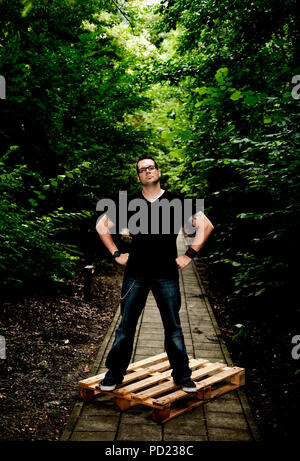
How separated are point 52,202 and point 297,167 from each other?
564cm

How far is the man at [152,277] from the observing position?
3725mm

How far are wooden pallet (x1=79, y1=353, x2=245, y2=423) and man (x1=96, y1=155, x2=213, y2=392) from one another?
0.49 ft

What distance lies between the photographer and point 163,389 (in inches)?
151

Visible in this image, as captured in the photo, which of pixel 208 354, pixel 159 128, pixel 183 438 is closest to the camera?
pixel 183 438

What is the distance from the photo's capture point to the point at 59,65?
23.2 ft

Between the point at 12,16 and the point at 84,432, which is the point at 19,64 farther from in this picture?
the point at 84,432

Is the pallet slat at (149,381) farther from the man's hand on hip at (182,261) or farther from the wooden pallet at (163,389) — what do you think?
the man's hand on hip at (182,261)

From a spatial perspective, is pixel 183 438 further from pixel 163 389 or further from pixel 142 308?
pixel 142 308

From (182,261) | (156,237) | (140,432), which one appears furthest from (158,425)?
(156,237)

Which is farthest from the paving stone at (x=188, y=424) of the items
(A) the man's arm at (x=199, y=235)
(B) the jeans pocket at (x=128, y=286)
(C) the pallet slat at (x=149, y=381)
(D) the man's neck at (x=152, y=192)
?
(D) the man's neck at (x=152, y=192)

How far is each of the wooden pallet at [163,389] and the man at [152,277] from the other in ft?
0.49

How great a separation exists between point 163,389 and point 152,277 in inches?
45.7

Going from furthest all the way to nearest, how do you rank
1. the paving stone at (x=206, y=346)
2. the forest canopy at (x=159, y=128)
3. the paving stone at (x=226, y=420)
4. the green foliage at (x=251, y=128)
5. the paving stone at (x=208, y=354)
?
the paving stone at (x=206, y=346) < the paving stone at (x=208, y=354) < the forest canopy at (x=159, y=128) < the green foliage at (x=251, y=128) < the paving stone at (x=226, y=420)
